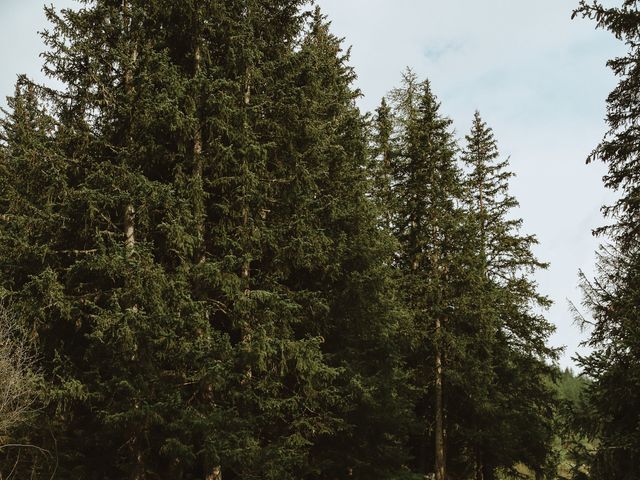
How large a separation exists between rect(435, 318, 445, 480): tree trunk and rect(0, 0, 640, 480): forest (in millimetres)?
2984

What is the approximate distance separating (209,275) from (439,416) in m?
12.6

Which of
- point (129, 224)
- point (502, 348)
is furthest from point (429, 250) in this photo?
point (129, 224)

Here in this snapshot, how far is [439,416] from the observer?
2005cm

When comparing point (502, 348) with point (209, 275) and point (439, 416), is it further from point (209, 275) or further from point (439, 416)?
point (209, 275)

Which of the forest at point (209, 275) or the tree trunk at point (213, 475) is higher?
the forest at point (209, 275)

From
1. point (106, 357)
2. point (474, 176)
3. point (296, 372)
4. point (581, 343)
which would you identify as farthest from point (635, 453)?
point (474, 176)

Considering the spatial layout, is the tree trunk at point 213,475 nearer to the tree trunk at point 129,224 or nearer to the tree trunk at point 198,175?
the tree trunk at point 198,175

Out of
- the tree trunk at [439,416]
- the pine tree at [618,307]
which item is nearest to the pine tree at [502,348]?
the tree trunk at [439,416]

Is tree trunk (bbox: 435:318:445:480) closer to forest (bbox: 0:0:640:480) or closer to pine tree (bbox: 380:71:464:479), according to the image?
pine tree (bbox: 380:71:464:479)

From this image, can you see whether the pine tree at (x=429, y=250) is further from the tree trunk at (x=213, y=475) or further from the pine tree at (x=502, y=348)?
the tree trunk at (x=213, y=475)

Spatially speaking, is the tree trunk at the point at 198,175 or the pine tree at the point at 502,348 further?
the pine tree at the point at 502,348

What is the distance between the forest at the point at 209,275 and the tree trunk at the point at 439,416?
9.79 ft

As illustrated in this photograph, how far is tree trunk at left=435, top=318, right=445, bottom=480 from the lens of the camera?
19641 millimetres

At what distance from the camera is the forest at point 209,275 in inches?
420
